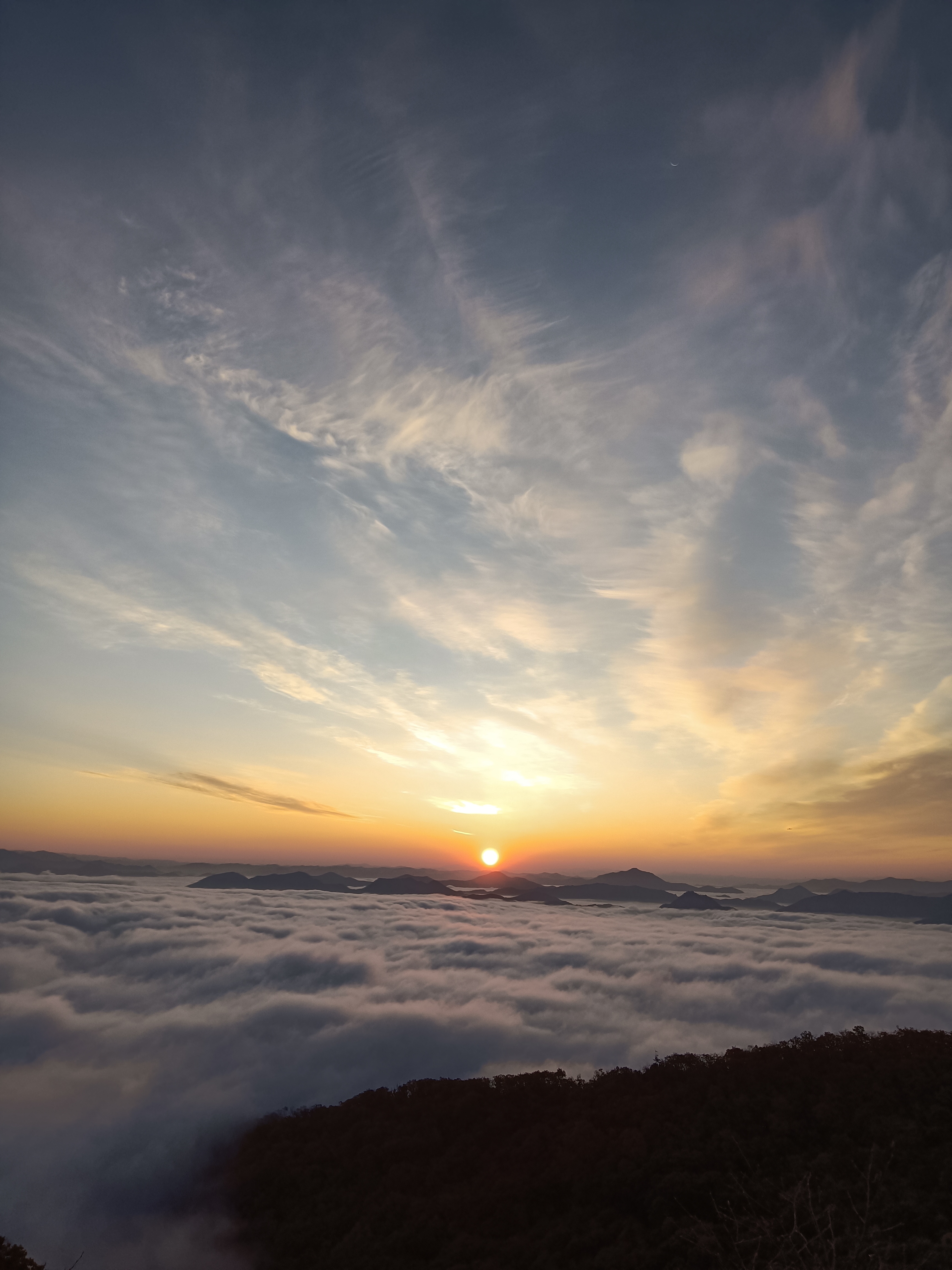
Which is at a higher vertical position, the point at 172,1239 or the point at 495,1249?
the point at 495,1249

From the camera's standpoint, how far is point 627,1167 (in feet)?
205

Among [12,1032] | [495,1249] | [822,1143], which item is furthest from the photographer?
[12,1032]

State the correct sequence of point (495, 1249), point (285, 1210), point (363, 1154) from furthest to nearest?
point (363, 1154)
point (285, 1210)
point (495, 1249)

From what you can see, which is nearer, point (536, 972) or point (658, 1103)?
point (658, 1103)

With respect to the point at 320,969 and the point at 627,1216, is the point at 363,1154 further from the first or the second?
the point at 320,969

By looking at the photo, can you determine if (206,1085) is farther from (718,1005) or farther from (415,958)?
(718,1005)

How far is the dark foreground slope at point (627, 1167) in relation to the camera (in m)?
50.4

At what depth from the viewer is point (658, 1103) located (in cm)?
7275

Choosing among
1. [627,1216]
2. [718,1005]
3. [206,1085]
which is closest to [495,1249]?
[627,1216]

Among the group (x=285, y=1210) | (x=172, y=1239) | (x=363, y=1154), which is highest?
(x=363, y=1154)

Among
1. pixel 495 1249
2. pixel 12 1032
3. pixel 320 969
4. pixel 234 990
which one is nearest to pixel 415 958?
pixel 320 969

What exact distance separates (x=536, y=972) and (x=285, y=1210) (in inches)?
3273

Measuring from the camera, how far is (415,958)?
151m

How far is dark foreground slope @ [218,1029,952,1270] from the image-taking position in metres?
50.4
